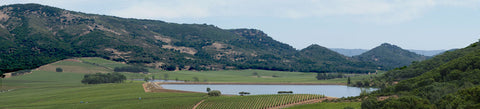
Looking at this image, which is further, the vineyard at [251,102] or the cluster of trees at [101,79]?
the cluster of trees at [101,79]

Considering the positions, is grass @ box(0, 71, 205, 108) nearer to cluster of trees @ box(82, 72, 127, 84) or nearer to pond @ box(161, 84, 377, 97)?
cluster of trees @ box(82, 72, 127, 84)

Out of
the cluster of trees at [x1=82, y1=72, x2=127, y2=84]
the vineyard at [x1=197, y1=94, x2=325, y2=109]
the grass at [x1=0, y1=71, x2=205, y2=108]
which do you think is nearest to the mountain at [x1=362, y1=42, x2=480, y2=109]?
the vineyard at [x1=197, y1=94, x2=325, y2=109]

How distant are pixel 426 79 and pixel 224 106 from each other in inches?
1840

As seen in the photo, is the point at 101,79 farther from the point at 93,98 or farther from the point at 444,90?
the point at 444,90

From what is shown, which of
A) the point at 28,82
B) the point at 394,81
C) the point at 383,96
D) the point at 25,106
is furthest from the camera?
the point at 28,82

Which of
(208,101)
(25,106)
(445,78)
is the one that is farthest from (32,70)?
(445,78)

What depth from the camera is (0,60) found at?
19750cm

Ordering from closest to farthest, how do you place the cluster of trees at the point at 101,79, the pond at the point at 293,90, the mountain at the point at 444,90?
the mountain at the point at 444,90 < the pond at the point at 293,90 < the cluster of trees at the point at 101,79

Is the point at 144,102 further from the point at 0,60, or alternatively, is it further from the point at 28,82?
the point at 0,60

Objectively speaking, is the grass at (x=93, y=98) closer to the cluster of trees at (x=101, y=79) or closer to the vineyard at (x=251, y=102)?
the vineyard at (x=251, y=102)

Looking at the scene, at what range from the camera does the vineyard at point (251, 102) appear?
8706 cm

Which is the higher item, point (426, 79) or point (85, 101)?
point (426, 79)

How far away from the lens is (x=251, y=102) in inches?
3644

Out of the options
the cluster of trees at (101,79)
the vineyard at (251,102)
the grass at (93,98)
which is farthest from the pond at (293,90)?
the vineyard at (251,102)
